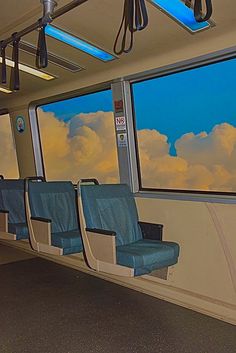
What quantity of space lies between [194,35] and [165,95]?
2.94 feet

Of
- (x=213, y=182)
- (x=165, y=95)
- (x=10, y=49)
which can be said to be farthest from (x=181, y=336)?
(x=10, y=49)

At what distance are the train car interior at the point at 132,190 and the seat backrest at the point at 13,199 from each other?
3 cm

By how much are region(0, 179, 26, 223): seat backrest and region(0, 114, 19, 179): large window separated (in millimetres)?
1080

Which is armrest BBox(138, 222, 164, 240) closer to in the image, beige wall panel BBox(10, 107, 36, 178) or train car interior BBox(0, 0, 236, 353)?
train car interior BBox(0, 0, 236, 353)

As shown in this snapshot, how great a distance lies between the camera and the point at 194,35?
119 inches

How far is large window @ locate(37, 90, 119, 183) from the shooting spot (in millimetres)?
4648

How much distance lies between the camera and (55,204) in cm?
436

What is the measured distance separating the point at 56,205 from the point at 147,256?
1.69m

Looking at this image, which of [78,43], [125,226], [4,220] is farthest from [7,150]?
[125,226]

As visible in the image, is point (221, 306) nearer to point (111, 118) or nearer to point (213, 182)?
point (213, 182)

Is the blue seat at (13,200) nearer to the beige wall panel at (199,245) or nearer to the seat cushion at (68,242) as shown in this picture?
the seat cushion at (68,242)

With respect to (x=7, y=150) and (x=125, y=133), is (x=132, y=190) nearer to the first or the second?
(x=125, y=133)

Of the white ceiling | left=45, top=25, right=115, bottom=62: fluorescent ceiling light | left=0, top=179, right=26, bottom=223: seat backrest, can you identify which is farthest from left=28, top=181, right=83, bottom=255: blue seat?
left=45, top=25, right=115, bottom=62: fluorescent ceiling light

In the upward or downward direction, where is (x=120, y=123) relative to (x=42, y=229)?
upward
